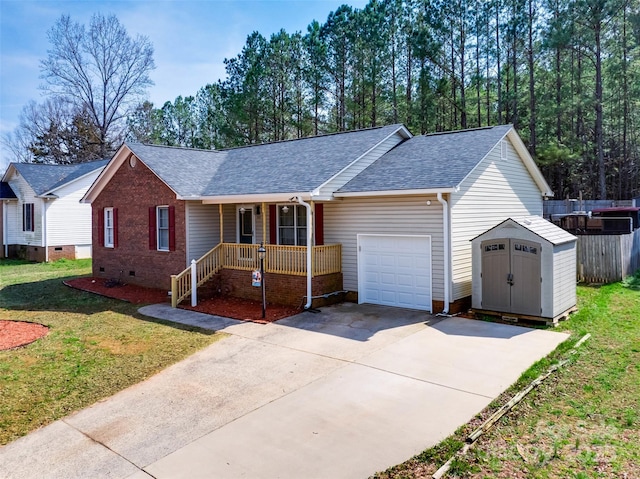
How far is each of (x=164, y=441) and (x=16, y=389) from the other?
3198 mm

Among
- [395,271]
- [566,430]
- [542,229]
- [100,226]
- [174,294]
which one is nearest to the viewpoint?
[566,430]

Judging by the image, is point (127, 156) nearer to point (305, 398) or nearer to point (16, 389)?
point (16, 389)

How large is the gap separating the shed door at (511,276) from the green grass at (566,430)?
1.93 meters

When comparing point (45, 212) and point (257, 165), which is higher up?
point (257, 165)

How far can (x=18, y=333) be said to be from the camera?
10047 millimetres

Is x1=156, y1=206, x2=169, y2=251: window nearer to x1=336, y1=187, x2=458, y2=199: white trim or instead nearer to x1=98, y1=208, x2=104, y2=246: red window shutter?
x1=98, y1=208, x2=104, y2=246: red window shutter

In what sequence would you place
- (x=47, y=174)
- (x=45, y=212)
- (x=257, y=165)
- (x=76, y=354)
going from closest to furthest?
(x=76, y=354), (x=257, y=165), (x=45, y=212), (x=47, y=174)

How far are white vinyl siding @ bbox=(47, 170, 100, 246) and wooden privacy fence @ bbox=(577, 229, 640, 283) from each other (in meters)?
23.5

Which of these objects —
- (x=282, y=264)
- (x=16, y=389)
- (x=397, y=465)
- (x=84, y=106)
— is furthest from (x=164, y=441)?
(x=84, y=106)

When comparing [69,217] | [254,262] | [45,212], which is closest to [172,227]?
[254,262]

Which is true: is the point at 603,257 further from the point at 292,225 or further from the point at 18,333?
the point at 18,333

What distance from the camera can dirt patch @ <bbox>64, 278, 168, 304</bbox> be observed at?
45.5 feet

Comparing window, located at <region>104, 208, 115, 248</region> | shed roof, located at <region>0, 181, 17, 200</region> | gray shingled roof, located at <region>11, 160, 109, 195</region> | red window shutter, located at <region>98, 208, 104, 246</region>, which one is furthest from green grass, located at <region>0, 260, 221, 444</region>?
shed roof, located at <region>0, 181, 17, 200</region>

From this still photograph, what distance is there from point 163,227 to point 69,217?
12.6 m
